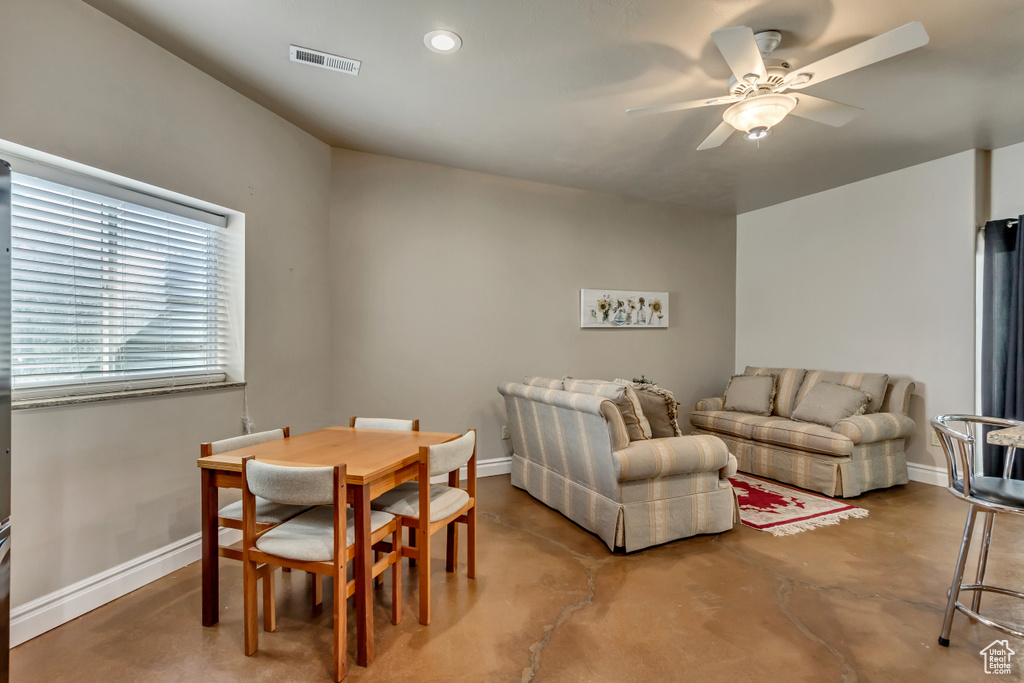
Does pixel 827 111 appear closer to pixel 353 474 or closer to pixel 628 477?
pixel 628 477

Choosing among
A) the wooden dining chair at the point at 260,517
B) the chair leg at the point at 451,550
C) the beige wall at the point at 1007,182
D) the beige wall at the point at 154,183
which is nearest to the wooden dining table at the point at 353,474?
the wooden dining chair at the point at 260,517

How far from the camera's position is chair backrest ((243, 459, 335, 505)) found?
1.68 metres

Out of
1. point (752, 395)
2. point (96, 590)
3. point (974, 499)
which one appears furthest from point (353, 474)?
point (752, 395)

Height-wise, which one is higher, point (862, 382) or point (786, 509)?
point (862, 382)

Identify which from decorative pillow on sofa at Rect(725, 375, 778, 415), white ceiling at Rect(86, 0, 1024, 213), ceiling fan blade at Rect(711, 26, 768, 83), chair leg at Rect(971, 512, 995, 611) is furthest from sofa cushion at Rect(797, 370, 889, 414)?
ceiling fan blade at Rect(711, 26, 768, 83)

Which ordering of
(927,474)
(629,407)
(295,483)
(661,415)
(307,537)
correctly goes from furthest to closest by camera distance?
(927,474), (661,415), (629,407), (307,537), (295,483)

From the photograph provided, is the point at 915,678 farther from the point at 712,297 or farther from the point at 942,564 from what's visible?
the point at 712,297

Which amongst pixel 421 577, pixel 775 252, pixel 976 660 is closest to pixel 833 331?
pixel 775 252

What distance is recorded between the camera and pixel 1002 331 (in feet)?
12.0

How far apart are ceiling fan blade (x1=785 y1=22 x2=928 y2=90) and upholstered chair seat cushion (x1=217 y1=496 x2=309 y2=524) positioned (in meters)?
2.86

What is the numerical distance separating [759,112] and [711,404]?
318cm

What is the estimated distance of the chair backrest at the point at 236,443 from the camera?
205cm

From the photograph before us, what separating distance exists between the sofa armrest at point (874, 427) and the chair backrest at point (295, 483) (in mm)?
3710

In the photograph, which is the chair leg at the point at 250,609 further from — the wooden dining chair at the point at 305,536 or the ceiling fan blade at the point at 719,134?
the ceiling fan blade at the point at 719,134
